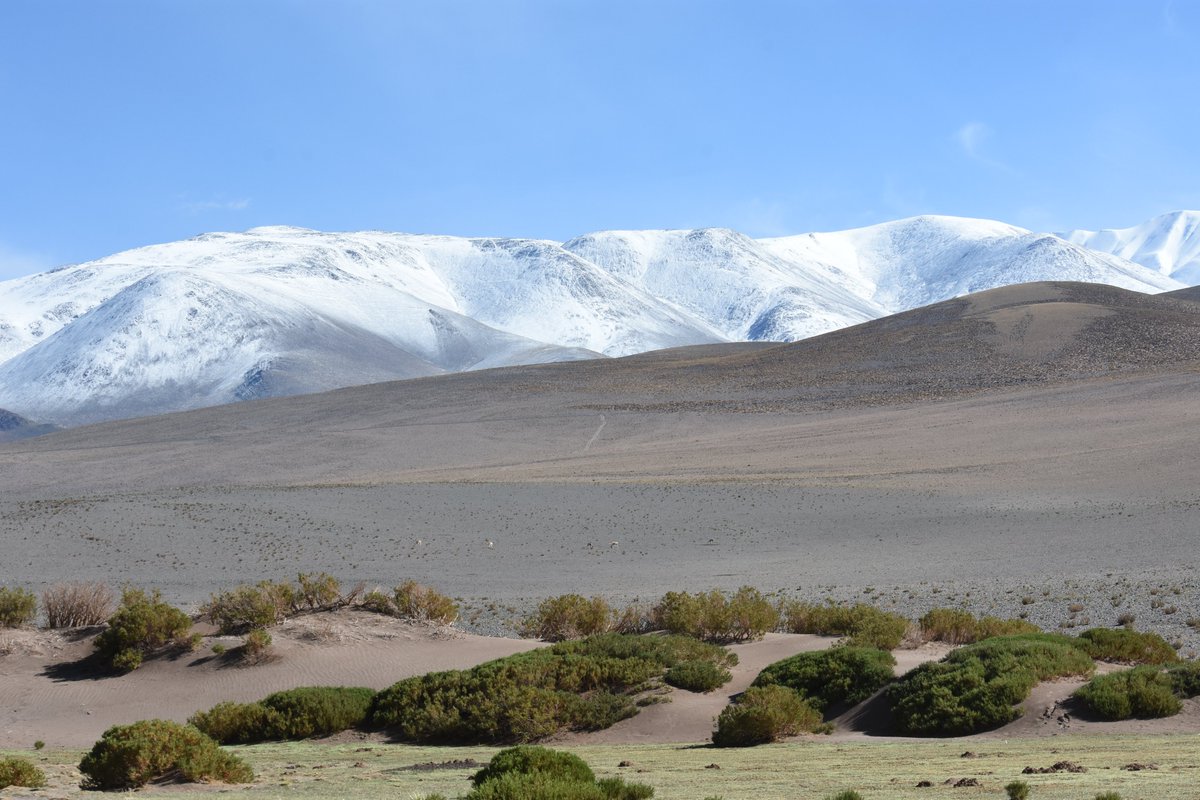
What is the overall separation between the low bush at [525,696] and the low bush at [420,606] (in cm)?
420

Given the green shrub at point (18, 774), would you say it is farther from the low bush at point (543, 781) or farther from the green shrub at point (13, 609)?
the green shrub at point (13, 609)

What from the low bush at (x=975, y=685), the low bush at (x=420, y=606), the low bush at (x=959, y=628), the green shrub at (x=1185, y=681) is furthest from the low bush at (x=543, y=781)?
the low bush at (x=420, y=606)

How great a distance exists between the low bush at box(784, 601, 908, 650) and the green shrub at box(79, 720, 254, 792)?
754cm

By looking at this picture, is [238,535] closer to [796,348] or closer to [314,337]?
[796,348]

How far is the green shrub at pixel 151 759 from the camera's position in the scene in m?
9.31

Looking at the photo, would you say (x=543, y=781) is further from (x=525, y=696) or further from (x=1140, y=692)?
(x=1140, y=692)

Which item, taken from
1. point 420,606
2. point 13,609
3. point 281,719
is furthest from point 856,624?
point 13,609

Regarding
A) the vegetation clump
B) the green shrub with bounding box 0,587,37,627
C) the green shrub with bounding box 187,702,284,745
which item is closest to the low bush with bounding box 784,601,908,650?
the vegetation clump

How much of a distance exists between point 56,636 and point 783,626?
10.9 m

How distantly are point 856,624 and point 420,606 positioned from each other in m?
6.38

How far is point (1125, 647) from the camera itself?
45.7 ft

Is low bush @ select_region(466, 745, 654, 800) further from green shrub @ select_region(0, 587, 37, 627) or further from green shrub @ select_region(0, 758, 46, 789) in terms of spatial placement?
green shrub @ select_region(0, 587, 37, 627)

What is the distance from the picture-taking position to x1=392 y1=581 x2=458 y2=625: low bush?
711 inches

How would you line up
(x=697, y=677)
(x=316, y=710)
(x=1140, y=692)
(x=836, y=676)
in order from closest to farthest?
(x=1140, y=692), (x=836, y=676), (x=316, y=710), (x=697, y=677)
